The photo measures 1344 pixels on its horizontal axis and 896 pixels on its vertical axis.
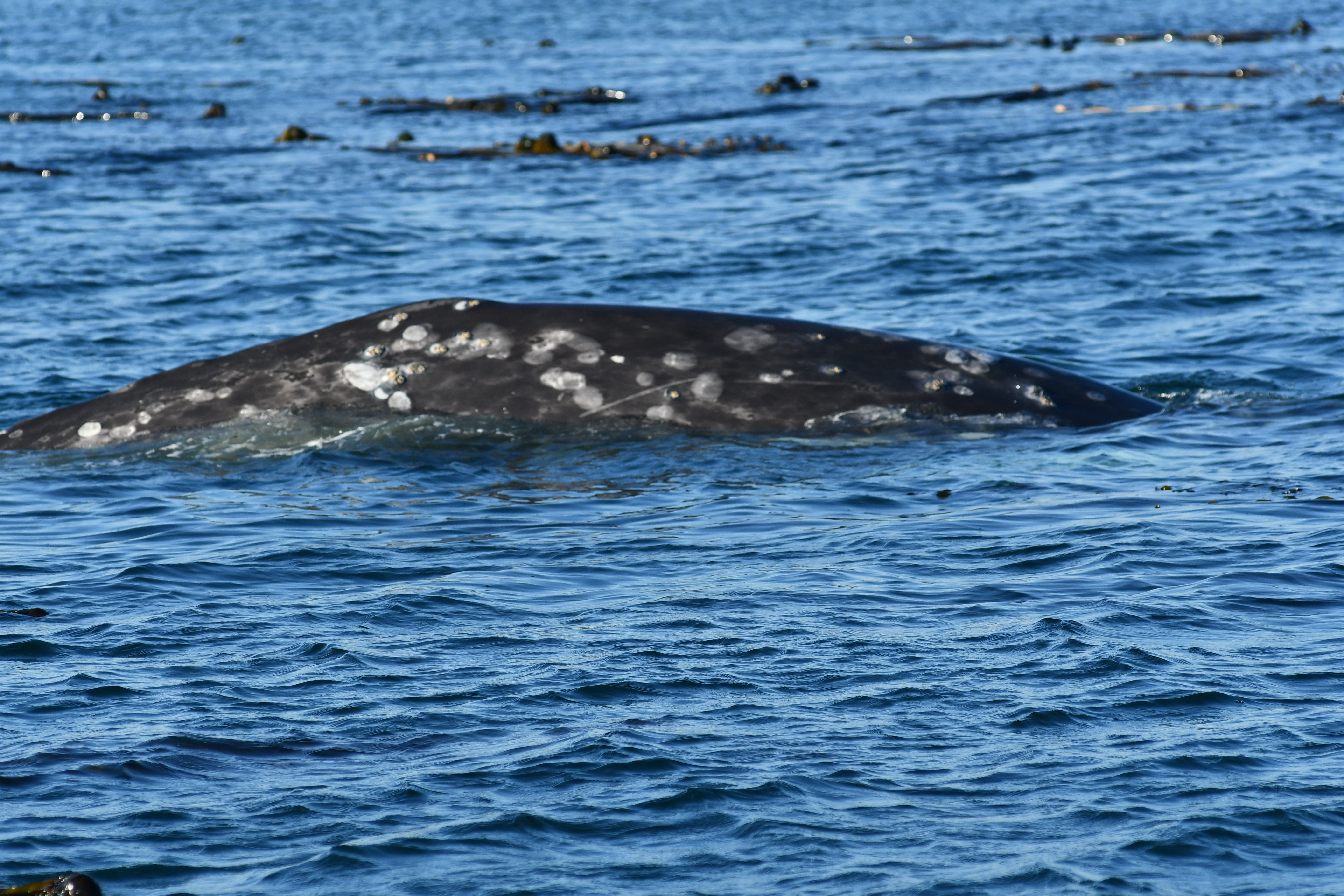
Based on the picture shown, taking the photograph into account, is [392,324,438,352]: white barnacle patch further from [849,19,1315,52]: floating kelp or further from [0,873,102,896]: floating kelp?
[849,19,1315,52]: floating kelp

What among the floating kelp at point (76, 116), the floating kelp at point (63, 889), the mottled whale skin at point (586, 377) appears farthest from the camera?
the floating kelp at point (76, 116)

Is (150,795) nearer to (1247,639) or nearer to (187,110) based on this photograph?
(1247,639)

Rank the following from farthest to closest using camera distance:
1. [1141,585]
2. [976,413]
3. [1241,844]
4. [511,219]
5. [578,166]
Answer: [578,166] < [511,219] < [976,413] < [1141,585] < [1241,844]

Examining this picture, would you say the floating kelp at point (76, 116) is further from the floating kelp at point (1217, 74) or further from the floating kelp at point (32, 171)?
the floating kelp at point (1217, 74)

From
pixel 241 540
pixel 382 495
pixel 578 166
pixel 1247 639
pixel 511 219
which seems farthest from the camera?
pixel 578 166

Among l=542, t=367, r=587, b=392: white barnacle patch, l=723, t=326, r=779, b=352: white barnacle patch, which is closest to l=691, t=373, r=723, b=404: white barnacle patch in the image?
l=723, t=326, r=779, b=352: white barnacle patch

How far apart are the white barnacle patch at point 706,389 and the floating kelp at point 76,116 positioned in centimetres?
3034

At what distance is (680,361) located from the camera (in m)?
12.3

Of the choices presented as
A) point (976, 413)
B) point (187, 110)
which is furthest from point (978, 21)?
point (976, 413)

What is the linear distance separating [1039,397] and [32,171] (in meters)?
23.6

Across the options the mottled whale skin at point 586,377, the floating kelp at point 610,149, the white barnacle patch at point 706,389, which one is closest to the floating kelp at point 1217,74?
the floating kelp at point 610,149

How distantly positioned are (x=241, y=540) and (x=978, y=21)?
58031 millimetres

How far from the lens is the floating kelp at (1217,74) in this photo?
40.5m

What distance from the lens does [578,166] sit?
1240 inches
